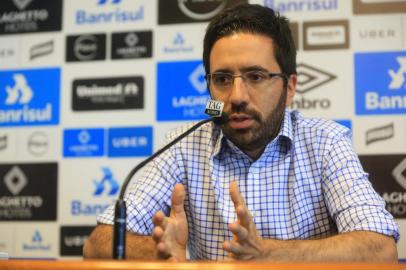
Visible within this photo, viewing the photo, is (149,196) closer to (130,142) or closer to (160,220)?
(160,220)

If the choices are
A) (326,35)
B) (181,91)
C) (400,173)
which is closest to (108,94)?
(181,91)

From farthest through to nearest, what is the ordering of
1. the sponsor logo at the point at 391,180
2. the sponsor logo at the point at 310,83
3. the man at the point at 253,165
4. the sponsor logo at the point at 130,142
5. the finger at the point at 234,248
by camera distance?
the sponsor logo at the point at 130,142 → the sponsor logo at the point at 310,83 → the sponsor logo at the point at 391,180 → the man at the point at 253,165 → the finger at the point at 234,248

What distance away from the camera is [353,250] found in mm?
1147

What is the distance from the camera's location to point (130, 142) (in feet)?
7.77

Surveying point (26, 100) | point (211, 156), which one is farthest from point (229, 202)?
point (26, 100)

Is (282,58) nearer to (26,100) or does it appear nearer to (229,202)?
(229,202)

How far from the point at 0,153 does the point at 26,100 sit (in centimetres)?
31

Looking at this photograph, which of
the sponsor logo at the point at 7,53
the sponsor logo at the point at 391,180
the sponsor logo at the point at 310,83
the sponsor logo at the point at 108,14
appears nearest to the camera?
the sponsor logo at the point at 391,180

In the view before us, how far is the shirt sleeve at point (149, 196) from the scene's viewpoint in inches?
57.1

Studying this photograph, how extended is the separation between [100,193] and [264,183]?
→ 115 centimetres

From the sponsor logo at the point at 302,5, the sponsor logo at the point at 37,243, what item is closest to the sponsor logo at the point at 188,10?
the sponsor logo at the point at 302,5

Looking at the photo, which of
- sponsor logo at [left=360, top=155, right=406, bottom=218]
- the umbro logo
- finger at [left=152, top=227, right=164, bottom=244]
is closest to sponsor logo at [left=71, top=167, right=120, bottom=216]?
the umbro logo

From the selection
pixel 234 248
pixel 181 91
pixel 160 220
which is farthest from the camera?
pixel 181 91

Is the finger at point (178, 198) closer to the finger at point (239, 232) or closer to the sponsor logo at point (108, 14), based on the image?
the finger at point (239, 232)
